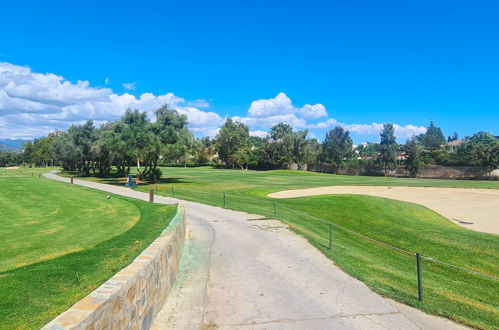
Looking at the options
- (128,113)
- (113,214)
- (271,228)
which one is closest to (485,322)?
(271,228)

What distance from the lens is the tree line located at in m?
43.7

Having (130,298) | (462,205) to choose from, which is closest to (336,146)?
(462,205)

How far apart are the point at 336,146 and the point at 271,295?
97.9m

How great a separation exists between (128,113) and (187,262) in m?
39.9

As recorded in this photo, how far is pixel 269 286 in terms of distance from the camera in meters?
8.67

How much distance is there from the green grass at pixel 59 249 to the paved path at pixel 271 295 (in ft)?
6.02

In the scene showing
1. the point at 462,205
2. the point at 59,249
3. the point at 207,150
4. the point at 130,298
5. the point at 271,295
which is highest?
the point at 207,150

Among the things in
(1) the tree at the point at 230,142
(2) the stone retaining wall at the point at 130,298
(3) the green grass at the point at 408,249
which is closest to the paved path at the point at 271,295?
(2) the stone retaining wall at the point at 130,298

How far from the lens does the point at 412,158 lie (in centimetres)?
8544

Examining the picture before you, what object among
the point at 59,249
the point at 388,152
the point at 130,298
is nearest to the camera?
the point at 130,298

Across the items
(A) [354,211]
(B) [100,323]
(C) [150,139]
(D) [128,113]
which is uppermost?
(D) [128,113]

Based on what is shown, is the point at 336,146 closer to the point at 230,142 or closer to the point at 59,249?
the point at 230,142

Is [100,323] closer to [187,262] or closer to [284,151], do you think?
[187,262]

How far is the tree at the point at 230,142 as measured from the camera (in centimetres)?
12212
